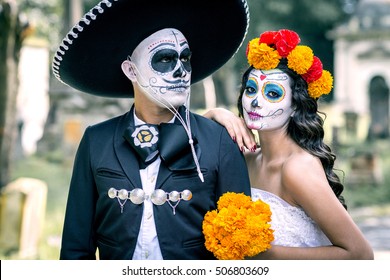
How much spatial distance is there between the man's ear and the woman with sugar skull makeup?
1.55ft

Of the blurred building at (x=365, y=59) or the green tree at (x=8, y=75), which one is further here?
the blurred building at (x=365, y=59)

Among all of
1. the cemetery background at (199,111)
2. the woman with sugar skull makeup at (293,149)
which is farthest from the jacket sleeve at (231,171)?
the cemetery background at (199,111)

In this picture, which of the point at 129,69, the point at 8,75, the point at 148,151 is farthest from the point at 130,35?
the point at 8,75

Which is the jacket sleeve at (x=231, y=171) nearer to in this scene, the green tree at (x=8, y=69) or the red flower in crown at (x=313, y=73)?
the red flower in crown at (x=313, y=73)

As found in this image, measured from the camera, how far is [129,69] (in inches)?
126

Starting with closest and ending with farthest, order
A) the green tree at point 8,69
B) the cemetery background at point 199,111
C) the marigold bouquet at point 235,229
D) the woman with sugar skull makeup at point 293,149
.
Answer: the marigold bouquet at point 235,229, the woman with sugar skull makeup at point 293,149, the cemetery background at point 199,111, the green tree at point 8,69

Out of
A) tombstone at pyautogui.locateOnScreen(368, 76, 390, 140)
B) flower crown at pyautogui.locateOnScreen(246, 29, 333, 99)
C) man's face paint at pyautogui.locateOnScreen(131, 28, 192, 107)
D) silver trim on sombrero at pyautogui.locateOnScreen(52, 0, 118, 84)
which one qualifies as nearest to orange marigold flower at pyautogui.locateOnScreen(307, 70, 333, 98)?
flower crown at pyautogui.locateOnScreen(246, 29, 333, 99)

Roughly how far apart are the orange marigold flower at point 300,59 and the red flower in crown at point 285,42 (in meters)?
0.03

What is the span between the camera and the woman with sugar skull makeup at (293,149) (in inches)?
130

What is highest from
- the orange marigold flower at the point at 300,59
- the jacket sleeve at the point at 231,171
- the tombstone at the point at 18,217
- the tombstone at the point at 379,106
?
the tombstone at the point at 379,106

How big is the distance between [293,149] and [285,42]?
0.54m

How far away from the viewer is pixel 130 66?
320 centimetres

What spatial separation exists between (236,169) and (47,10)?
50.6 feet

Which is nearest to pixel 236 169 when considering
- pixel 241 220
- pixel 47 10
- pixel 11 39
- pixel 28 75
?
pixel 241 220
